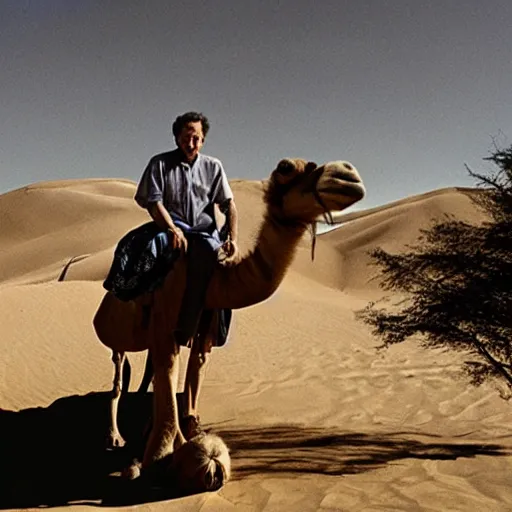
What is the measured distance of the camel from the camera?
4.54m

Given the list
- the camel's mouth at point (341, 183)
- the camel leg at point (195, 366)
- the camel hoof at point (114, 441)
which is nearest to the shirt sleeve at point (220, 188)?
the camel's mouth at point (341, 183)

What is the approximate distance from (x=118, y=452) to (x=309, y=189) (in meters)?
3.26

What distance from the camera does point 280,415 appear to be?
8484 mm

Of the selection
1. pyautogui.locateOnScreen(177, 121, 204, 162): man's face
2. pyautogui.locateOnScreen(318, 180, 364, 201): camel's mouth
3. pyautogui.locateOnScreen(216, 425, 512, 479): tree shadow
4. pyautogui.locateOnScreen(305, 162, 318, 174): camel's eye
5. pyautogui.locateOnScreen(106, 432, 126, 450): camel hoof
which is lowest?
pyautogui.locateOnScreen(216, 425, 512, 479): tree shadow

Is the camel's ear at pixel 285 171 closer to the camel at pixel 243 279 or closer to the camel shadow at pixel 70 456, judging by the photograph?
the camel at pixel 243 279

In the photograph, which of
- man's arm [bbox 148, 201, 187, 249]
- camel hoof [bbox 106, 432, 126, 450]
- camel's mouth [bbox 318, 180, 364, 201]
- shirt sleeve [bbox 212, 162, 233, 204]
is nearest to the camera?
camel's mouth [bbox 318, 180, 364, 201]

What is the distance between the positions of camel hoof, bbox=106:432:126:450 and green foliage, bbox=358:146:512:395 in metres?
3.01

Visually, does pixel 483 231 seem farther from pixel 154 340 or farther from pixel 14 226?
pixel 14 226

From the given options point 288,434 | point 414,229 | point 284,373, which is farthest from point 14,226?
point 288,434

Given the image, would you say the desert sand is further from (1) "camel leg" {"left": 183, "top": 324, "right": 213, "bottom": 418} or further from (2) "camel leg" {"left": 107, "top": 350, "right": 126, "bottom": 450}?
(1) "camel leg" {"left": 183, "top": 324, "right": 213, "bottom": 418}

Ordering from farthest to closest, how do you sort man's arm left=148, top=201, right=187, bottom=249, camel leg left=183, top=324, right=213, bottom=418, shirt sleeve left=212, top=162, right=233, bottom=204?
camel leg left=183, top=324, right=213, bottom=418 < shirt sleeve left=212, top=162, right=233, bottom=204 < man's arm left=148, top=201, right=187, bottom=249

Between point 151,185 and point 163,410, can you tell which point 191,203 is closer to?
point 151,185

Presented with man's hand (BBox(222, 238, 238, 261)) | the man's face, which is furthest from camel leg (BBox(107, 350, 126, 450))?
the man's face

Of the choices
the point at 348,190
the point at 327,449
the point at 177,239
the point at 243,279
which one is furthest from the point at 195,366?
the point at 348,190
